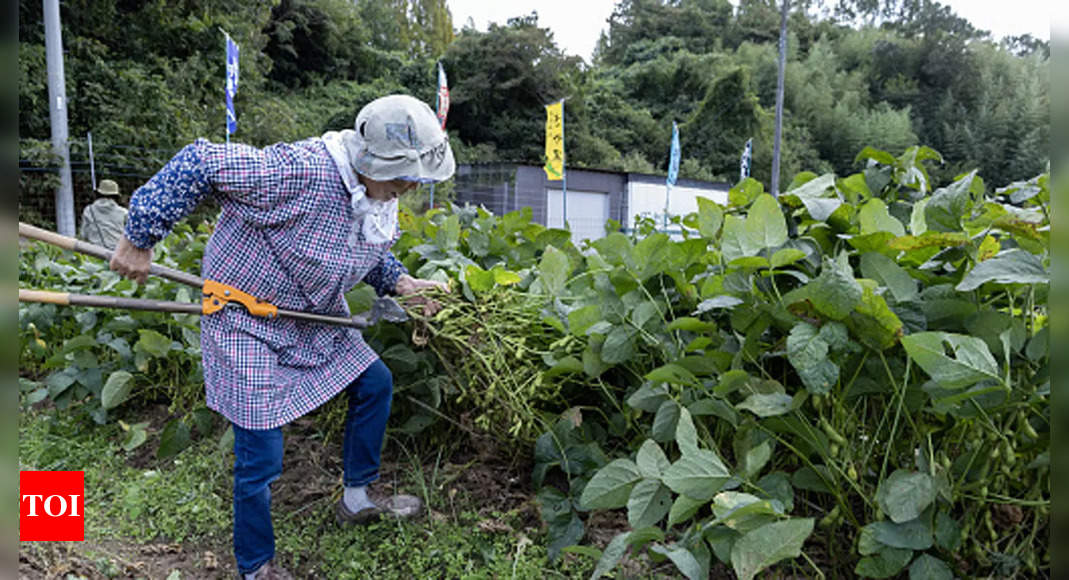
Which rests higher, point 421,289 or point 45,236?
point 45,236

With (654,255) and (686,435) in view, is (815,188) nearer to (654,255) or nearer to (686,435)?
(654,255)

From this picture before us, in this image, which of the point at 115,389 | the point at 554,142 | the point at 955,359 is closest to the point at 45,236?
the point at 115,389

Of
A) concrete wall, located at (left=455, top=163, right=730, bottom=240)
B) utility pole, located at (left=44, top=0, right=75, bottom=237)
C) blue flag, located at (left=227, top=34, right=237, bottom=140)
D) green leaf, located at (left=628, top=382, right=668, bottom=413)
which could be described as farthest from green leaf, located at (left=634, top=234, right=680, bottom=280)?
concrete wall, located at (left=455, top=163, right=730, bottom=240)

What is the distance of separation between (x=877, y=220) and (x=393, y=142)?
3.69ft

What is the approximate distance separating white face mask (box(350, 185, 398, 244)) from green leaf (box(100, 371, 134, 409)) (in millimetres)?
1358

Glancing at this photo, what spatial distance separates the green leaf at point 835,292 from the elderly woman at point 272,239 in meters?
1.02

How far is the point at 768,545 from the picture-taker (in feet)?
4.08

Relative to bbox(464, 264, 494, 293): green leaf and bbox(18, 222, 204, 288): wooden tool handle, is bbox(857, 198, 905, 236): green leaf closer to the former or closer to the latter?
bbox(464, 264, 494, 293): green leaf

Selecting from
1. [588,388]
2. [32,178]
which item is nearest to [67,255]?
[588,388]

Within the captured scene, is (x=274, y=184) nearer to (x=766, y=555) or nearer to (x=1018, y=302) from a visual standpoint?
(x=766, y=555)

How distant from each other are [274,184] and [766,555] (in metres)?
1.36

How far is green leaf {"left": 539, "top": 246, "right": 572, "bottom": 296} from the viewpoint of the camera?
6.49 feet

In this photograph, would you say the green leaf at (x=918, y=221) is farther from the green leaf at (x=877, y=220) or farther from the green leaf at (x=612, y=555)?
the green leaf at (x=612, y=555)

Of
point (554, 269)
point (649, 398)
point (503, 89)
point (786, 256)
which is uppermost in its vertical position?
point (503, 89)
